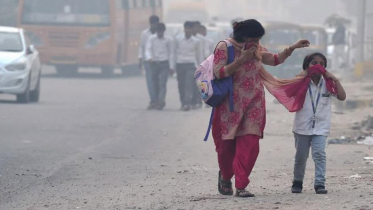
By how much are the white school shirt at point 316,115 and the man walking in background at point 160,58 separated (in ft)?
35.1

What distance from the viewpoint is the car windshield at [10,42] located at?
20.4m

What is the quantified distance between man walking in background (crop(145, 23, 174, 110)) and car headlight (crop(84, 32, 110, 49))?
12.5 metres

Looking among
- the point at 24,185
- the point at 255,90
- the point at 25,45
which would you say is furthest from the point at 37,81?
the point at 255,90

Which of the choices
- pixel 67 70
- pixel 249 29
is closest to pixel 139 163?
pixel 249 29

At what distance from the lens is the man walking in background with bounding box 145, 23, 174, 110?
61.2 ft

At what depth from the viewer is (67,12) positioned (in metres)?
31.2

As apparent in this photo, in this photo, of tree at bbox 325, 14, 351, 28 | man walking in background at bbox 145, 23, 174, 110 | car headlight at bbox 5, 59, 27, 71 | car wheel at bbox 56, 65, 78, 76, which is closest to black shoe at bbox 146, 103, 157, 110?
man walking in background at bbox 145, 23, 174, 110

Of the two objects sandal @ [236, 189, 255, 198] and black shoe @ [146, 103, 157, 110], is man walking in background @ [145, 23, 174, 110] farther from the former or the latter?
sandal @ [236, 189, 255, 198]

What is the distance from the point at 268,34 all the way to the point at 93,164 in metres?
22.8

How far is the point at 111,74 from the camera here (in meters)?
33.1

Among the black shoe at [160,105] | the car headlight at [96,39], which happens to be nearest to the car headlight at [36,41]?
the car headlight at [96,39]

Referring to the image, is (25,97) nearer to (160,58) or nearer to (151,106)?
(151,106)

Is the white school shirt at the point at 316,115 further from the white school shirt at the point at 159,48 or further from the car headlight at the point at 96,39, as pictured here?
the car headlight at the point at 96,39

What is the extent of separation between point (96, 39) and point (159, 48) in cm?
1271
